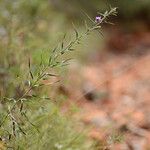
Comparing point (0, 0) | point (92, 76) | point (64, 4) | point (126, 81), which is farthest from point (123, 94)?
point (64, 4)

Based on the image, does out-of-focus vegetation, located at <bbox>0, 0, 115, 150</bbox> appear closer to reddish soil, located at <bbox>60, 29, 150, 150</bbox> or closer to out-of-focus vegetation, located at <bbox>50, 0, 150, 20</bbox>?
reddish soil, located at <bbox>60, 29, 150, 150</bbox>

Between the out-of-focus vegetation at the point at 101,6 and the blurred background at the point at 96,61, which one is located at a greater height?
the out-of-focus vegetation at the point at 101,6

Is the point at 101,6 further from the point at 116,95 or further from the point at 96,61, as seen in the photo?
the point at 116,95

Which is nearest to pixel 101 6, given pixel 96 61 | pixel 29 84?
pixel 96 61

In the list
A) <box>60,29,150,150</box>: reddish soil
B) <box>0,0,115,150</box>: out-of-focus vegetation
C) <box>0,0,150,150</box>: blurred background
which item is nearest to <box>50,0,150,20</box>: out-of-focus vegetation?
<box>0,0,150,150</box>: blurred background

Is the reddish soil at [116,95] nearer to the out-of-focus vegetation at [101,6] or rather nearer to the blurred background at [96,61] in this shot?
the blurred background at [96,61]

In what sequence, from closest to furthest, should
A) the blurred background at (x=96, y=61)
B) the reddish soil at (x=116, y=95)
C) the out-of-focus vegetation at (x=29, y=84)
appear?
the out-of-focus vegetation at (x=29, y=84)
the blurred background at (x=96, y=61)
the reddish soil at (x=116, y=95)

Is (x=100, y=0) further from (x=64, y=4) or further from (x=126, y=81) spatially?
(x=126, y=81)

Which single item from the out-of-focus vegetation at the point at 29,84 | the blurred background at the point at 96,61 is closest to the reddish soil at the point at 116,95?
the blurred background at the point at 96,61
